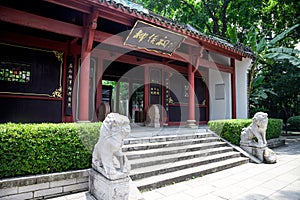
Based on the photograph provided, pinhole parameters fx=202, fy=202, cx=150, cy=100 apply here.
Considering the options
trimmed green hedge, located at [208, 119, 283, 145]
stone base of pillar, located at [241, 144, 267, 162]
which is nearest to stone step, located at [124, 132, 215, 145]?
trimmed green hedge, located at [208, 119, 283, 145]

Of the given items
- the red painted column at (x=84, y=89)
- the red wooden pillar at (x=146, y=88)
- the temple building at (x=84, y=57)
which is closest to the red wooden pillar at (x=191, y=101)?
the temple building at (x=84, y=57)

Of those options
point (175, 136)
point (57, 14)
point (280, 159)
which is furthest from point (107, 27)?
point (280, 159)

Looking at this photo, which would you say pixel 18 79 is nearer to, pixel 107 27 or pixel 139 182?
pixel 107 27

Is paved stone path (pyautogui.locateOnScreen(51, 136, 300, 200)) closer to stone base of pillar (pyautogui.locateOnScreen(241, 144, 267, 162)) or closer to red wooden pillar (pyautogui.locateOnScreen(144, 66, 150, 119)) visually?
stone base of pillar (pyautogui.locateOnScreen(241, 144, 267, 162))

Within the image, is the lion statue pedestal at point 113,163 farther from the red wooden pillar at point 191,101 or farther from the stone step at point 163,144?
the red wooden pillar at point 191,101

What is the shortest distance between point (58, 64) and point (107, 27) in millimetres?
1723

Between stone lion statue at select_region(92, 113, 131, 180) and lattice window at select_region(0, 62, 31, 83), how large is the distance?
142 inches

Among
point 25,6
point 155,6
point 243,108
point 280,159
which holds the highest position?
point 155,6

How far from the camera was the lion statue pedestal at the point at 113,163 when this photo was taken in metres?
2.53

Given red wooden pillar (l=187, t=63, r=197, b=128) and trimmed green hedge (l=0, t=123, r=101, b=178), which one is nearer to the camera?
trimmed green hedge (l=0, t=123, r=101, b=178)

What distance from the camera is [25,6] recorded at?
177 inches

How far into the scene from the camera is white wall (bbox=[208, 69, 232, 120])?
907 centimetres

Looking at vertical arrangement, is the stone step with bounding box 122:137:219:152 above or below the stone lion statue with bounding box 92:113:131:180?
below

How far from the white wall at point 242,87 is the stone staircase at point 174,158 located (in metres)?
3.85
